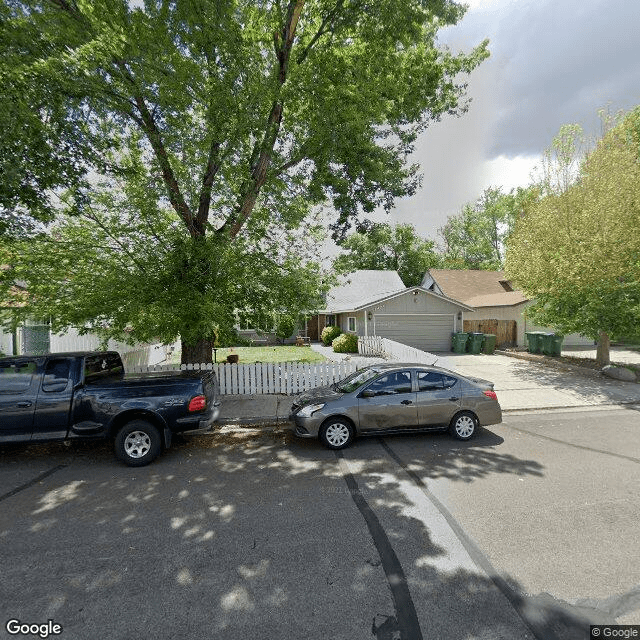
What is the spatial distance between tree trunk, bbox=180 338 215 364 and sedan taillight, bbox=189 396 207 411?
14.5ft

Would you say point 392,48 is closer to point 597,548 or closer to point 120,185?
point 120,185

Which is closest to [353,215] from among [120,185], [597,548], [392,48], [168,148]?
[392,48]

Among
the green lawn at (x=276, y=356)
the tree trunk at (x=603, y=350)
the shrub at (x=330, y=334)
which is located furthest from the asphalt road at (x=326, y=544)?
the shrub at (x=330, y=334)

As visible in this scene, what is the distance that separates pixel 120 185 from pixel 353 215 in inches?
249

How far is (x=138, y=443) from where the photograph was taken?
18.1 feet

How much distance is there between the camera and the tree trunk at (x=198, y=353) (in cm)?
1001

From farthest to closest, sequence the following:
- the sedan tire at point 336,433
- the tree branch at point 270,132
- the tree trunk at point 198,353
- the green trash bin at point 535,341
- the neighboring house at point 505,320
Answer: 1. the neighboring house at point 505,320
2. the green trash bin at point 535,341
3. the tree trunk at point 198,353
4. the tree branch at point 270,132
5. the sedan tire at point 336,433

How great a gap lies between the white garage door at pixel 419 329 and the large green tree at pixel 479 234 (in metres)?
26.3

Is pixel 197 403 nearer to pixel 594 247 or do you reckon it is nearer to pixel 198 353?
pixel 198 353

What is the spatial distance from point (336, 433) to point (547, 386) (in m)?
8.42

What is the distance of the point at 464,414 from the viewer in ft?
21.6

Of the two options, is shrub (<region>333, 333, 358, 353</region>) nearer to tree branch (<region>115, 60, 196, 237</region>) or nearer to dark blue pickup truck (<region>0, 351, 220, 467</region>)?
tree branch (<region>115, 60, 196, 237</region>)

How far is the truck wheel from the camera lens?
17.9ft

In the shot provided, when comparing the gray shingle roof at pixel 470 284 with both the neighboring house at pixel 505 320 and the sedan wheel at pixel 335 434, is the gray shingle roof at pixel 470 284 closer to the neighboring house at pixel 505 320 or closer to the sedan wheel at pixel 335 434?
the neighboring house at pixel 505 320
